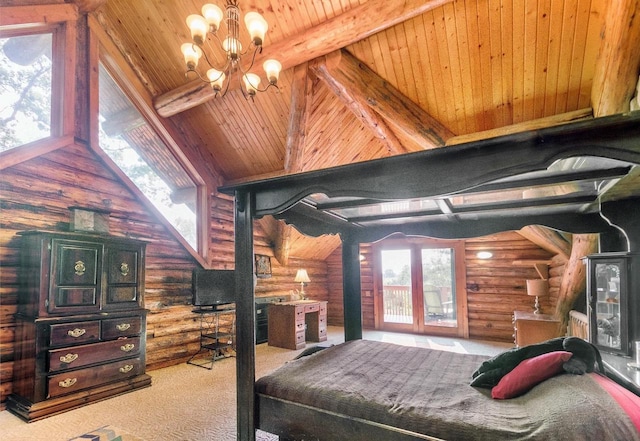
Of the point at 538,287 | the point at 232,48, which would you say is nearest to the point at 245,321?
the point at 232,48

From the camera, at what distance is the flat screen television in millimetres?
5035

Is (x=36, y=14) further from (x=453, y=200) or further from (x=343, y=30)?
(x=453, y=200)

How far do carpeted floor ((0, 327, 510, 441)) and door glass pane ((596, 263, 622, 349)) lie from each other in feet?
9.18

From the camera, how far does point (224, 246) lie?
5.84 meters

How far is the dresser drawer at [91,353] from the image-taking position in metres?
3.18


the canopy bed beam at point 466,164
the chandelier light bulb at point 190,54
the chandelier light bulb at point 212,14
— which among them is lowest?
the canopy bed beam at point 466,164

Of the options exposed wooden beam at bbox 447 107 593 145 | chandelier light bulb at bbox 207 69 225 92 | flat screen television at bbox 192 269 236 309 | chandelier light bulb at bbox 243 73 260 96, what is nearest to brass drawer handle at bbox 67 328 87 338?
flat screen television at bbox 192 269 236 309

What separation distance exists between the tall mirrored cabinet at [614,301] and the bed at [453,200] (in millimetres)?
178

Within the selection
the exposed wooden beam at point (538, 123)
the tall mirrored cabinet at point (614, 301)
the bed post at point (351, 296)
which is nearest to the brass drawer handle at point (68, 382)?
the bed post at point (351, 296)

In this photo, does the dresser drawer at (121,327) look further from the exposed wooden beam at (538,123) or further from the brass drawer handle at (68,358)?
the exposed wooden beam at (538,123)

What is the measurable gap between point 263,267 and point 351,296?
3122mm

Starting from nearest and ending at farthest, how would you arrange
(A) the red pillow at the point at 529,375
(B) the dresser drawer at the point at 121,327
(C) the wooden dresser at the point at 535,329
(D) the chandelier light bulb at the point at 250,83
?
(A) the red pillow at the point at 529,375, (D) the chandelier light bulb at the point at 250,83, (B) the dresser drawer at the point at 121,327, (C) the wooden dresser at the point at 535,329

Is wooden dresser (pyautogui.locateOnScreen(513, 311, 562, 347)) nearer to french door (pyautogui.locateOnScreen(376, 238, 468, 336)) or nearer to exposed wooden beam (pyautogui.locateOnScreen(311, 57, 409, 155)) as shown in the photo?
french door (pyautogui.locateOnScreen(376, 238, 468, 336))

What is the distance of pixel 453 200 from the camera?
9.49 ft
